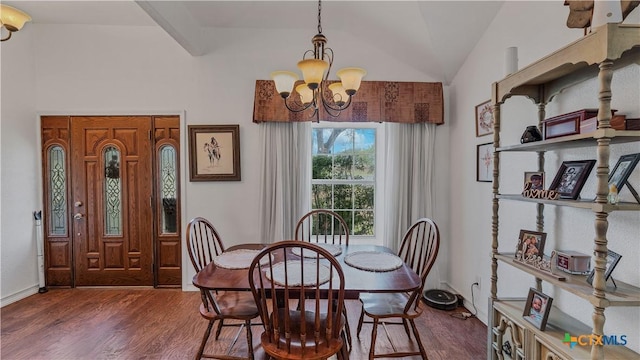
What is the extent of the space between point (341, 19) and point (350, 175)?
5.64 ft

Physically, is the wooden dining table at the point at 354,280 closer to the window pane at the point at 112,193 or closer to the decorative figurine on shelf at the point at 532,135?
the decorative figurine on shelf at the point at 532,135

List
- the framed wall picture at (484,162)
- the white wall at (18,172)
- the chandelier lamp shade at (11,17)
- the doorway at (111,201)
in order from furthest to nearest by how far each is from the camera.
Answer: the doorway at (111,201)
the white wall at (18,172)
the framed wall picture at (484,162)
the chandelier lamp shade at (11,17)

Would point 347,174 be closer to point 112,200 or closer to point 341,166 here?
point 341,166

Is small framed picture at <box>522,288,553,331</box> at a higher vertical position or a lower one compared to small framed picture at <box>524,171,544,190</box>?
lower

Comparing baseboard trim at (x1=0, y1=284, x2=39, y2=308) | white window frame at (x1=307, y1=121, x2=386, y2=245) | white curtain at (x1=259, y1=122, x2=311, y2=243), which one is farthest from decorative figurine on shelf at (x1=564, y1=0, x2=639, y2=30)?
baseboard trim at (x1=0, y1=284, x2=39, y2=308)

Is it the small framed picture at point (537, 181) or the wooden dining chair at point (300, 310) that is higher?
the small framed picture at point (537, 181)

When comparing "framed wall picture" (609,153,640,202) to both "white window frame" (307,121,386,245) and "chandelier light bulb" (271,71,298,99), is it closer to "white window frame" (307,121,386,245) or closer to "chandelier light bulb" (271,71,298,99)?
"chandelier light bulb" (271,71,298,99)

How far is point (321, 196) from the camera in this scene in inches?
138

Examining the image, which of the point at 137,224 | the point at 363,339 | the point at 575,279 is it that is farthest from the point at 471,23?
the point at 137,224

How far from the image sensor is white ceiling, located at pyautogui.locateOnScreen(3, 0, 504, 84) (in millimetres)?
2512

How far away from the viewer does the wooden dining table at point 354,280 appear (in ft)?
5.26

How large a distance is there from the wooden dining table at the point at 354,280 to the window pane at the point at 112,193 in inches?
83.3

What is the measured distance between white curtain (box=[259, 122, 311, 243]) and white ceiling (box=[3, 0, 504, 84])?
1.11 metres

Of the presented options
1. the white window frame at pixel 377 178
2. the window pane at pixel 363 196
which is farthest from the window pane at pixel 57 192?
the window pane at pixel 363 196
